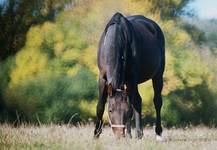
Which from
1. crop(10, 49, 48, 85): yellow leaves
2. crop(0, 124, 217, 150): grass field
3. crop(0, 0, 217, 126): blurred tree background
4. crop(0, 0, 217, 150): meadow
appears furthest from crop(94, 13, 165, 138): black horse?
crop(10, 49, 48, 85): yellow leaves

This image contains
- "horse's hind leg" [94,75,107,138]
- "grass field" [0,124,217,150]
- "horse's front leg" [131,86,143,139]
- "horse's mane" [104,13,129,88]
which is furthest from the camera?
"horse's front leg" [131,86,143,139]

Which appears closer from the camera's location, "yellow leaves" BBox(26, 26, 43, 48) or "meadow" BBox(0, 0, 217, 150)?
"meadow" BBox(0, 0, 217, 150)

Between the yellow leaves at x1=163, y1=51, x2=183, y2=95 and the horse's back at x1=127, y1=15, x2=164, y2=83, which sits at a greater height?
the horse's back at x1=127, y1=15, x2=164, y2=83

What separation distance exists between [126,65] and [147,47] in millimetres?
474

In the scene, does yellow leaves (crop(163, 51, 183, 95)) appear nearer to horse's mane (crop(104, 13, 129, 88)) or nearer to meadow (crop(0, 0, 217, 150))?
meadow (crop(0, 0, 217, 150))

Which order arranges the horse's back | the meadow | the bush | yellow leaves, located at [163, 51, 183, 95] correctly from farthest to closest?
yellow leaves, located at [163, 51, 183, 95], the bush, the meadow, the horse's back

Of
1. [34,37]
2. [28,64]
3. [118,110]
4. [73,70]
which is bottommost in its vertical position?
[73,70]

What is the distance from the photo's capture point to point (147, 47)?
3.64 metres

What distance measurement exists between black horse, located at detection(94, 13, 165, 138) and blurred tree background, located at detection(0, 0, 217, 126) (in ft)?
2.73

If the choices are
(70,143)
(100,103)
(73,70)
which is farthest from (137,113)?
(73,70)

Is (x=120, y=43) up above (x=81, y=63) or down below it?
above

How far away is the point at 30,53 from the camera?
4.46m

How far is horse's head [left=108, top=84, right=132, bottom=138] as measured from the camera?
2828 mm

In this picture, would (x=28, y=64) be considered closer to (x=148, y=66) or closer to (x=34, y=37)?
(x=34, y=37)
